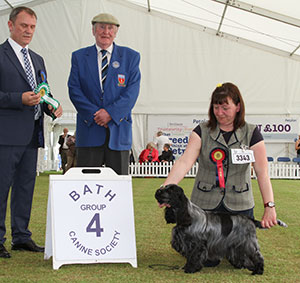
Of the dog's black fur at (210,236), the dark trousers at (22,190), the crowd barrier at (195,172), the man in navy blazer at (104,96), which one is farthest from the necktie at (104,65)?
the crowd barrier at (195,172)

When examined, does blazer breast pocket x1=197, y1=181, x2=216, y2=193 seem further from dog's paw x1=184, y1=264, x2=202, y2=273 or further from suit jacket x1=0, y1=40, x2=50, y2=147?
suit jacket x1=0, y1=40, x2=50, y2=147

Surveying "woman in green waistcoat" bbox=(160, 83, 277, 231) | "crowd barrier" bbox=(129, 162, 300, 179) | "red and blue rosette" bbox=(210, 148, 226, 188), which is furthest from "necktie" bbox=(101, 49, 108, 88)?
"crowd barrier" bbox=(129, 162, 300, 179)

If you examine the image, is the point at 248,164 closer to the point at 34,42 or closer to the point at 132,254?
the point at 132,254

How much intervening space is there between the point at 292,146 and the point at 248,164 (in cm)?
1234

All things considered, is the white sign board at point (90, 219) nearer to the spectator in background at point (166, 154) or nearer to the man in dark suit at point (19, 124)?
the man in dark suit at point (19, 124)

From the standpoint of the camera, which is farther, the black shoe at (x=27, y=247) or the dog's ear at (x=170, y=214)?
the black shoe at (x=27, y=247)

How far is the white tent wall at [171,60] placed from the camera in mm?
14789

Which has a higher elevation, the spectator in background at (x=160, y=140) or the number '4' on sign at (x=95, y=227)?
the spectator in background at (x=160, y=140)

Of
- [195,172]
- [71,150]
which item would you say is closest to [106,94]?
[71,150]

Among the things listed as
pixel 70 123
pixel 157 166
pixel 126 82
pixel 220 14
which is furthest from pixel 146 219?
pixel 70 123

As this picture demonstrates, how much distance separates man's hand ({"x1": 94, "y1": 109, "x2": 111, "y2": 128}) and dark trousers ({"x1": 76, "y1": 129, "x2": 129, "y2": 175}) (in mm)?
82

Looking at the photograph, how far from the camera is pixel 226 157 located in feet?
9.07

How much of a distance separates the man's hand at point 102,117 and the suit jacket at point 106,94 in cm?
3

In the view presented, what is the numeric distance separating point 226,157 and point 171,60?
12492 mm
